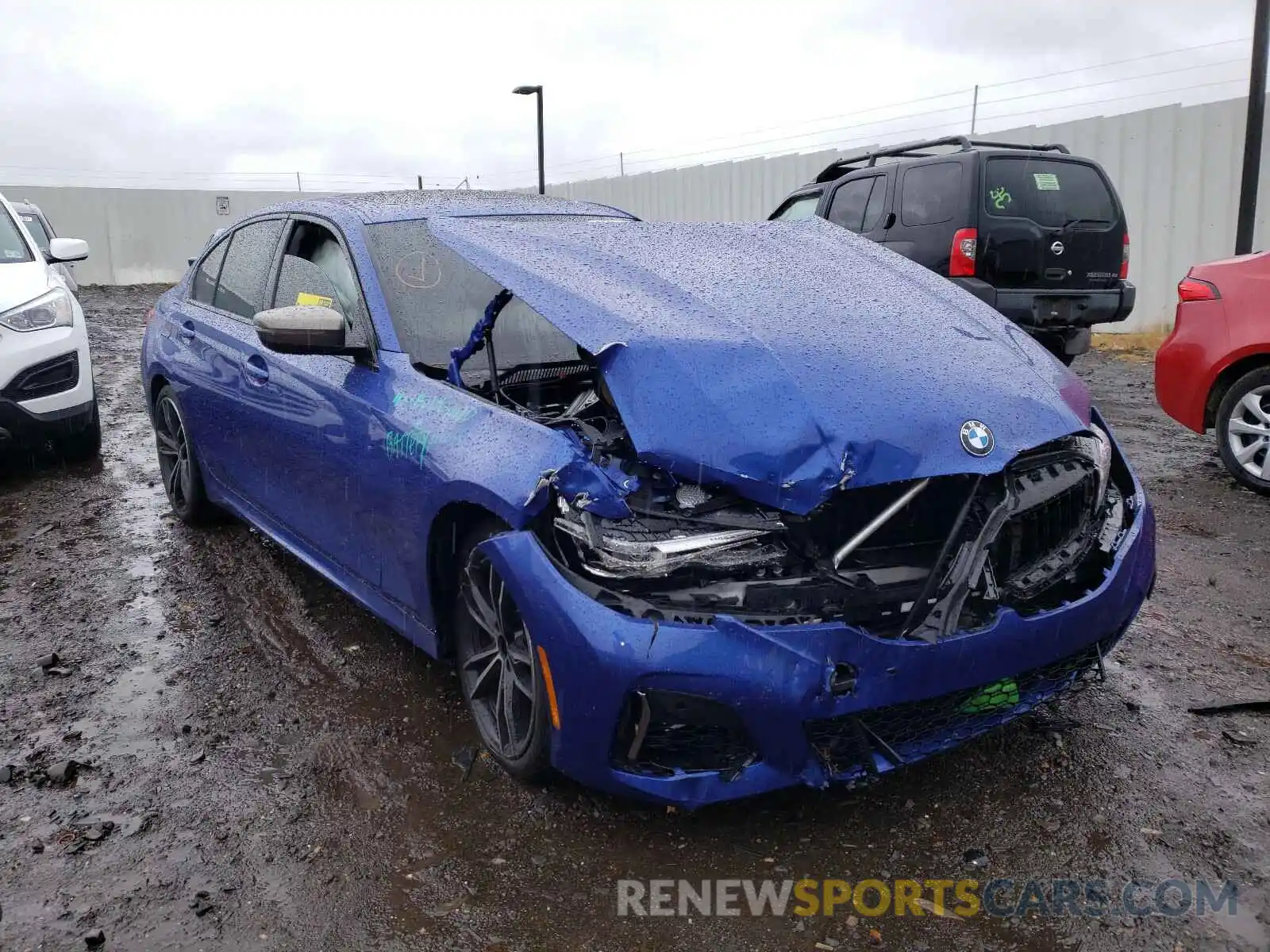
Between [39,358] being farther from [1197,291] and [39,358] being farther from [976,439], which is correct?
[1197,291]

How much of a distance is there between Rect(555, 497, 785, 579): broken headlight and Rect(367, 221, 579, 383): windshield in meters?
0.92

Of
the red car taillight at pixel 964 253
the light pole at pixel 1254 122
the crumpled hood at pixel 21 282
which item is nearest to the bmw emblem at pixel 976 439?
the crumpled hood at pixel 21 282

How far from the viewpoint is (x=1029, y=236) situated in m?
8.18

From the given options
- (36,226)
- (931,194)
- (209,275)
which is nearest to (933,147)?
(931,194)

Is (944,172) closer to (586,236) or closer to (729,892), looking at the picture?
(586,236)

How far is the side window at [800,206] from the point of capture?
10559 millimetres

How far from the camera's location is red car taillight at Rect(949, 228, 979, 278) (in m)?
8.22

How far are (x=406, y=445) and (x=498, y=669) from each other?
2.32ft

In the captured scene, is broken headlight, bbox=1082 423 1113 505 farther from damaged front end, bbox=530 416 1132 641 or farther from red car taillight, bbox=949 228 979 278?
red car taillight, bbox=949 228 979 278

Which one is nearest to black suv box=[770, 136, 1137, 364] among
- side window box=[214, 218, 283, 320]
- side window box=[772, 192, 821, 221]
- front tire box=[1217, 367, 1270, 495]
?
side window box=[772, 192, 821, 221]

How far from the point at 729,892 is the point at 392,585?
1.45 meters

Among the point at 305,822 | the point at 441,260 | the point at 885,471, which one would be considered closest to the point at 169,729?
the point at 305,822

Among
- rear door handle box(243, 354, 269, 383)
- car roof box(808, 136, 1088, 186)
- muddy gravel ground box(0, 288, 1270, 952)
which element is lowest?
muddy gravel ground box(0, 288, 1270, 952)

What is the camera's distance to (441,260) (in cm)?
355
